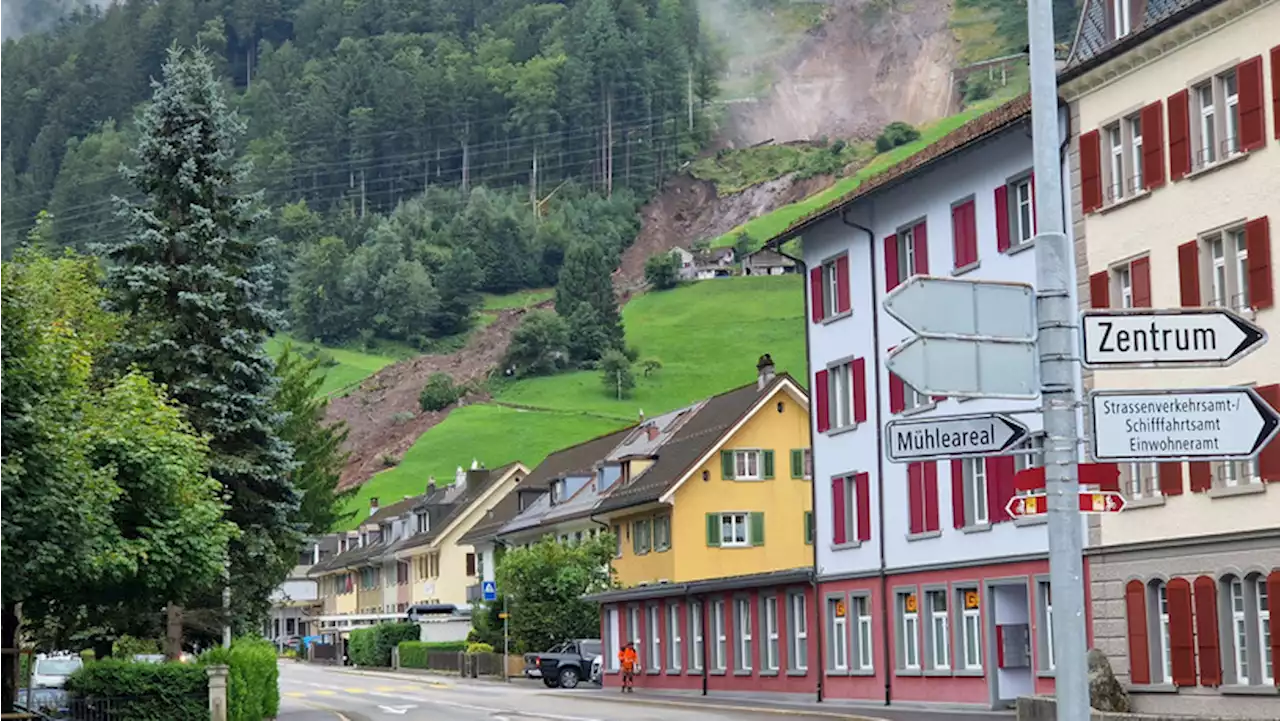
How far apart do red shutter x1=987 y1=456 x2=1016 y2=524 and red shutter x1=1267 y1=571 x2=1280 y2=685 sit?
8091mm

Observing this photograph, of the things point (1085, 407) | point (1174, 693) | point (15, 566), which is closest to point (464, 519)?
point (1174, 693)

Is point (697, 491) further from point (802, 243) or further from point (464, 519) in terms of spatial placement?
point (464, 519)

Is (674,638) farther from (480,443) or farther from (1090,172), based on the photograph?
(480,443)

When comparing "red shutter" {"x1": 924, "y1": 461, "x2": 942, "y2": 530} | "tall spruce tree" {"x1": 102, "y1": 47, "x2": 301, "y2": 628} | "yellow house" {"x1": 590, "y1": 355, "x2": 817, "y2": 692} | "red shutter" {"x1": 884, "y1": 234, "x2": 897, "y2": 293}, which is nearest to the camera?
"tall spruce tree" {"x1": 102, "y1": 47, "x2": 301, "y2": 628}

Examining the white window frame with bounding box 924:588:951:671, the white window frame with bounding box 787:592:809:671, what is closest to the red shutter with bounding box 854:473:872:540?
the white window frame with bounding box 924:588:951:671

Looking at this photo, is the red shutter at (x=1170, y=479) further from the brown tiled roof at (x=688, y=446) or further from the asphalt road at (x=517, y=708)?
the brown tiled roof at (x=688, y=446)

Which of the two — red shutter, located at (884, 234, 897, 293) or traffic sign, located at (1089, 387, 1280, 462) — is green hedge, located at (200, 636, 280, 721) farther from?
traffic sign, located at (1089, 387, 1280, 462)

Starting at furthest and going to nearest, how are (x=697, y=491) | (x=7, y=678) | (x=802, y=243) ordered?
(x=697, y=491)
(x=802, y=243)
(x=7, y=678)

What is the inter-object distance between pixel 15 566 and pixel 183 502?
733 centimetres

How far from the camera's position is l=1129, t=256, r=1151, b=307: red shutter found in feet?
115

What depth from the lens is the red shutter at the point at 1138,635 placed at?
35.0m

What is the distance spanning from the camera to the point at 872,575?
47.2 meters

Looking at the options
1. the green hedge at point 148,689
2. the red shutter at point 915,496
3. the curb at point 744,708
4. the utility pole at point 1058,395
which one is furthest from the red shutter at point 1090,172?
the utility pole at point 1058,395

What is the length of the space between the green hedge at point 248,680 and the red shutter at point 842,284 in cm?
1779
